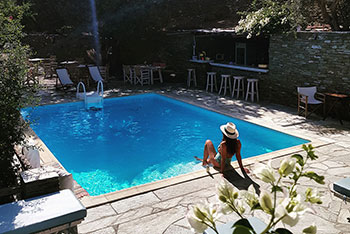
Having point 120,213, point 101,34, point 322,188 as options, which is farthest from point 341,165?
point 101,34

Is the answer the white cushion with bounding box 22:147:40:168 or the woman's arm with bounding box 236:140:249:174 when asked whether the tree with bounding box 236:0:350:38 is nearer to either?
the woman's arm with bounding box 236:140:249:174

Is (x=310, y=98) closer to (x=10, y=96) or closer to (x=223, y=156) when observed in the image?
(x=223, y=156)

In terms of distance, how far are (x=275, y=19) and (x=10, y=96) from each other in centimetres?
910

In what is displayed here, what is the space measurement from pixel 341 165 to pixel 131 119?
6605 mm

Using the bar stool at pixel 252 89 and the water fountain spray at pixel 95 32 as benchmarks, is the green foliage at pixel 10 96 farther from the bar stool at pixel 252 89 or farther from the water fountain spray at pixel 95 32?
the water fountain spray at pixel 95 32

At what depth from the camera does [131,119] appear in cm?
1070

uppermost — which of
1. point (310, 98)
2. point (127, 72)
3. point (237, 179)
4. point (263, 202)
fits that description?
point (263, 202)

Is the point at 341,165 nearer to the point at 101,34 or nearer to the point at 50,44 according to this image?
the point at 101,34

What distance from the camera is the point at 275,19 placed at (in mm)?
10578

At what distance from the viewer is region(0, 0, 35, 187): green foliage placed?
135 inches

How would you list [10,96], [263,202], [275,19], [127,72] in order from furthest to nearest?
[127,72] < [275,19] < [10,96] < [263,202]

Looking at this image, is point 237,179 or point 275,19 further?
point 275,19

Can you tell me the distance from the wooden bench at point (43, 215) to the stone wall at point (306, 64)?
814cm

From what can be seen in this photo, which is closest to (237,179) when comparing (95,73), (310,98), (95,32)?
(310,98)
